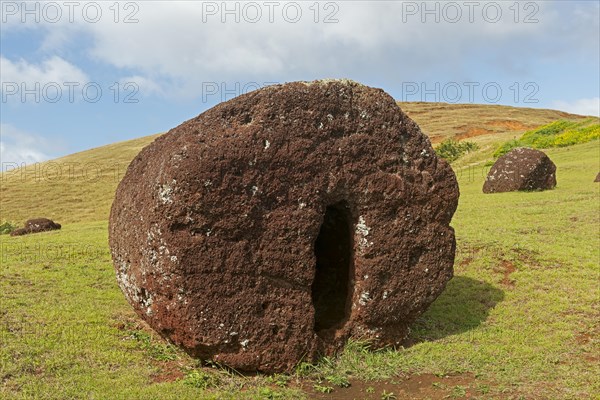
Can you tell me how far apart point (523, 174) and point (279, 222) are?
19.9m

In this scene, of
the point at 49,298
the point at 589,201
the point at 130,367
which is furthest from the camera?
the point at 589,201

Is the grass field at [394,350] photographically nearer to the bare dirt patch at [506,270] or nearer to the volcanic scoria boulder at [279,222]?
the bare dirt patch at [506,270]

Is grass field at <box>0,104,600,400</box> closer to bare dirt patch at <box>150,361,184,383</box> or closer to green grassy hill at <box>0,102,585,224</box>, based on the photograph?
bare dirt patch at <box>150,361,184,383</box>

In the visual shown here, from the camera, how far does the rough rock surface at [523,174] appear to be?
25.3 meters

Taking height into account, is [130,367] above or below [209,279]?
below

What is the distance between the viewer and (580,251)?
14.7 meters

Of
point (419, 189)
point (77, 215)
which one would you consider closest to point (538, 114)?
point (77, 215)

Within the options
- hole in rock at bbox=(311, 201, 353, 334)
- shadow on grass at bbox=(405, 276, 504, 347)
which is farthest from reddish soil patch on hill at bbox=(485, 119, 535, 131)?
hole in rock at bbox=(311, 201, 353, 334)

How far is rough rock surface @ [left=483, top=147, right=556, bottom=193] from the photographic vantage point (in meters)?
25.3

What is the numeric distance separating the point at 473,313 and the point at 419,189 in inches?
129

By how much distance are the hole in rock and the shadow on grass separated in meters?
1.40

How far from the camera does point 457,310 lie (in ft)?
36.6

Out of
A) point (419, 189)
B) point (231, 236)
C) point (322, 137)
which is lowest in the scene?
point (231, 236)

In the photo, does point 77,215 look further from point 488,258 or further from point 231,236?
point 231,236
